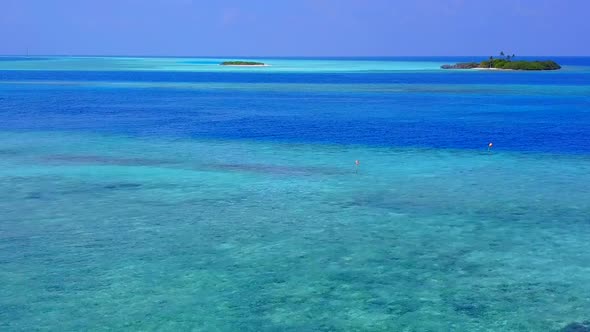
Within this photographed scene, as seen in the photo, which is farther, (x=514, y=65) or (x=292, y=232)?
(x=514, y=65)

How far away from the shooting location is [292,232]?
17438 mm

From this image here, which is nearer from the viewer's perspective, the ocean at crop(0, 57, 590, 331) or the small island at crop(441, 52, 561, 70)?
the ocean at crop(0, 57, 590, 331)

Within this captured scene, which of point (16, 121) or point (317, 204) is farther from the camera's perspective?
point (16, 121)

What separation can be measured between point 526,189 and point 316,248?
10940 mm

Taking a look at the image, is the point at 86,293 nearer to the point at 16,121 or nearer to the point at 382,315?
the point at 382,315

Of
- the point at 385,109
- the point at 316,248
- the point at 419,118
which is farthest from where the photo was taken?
the point at 385,109

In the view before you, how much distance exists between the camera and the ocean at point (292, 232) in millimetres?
12039

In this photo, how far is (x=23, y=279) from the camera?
44.4 ft

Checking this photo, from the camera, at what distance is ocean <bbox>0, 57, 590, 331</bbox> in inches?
474

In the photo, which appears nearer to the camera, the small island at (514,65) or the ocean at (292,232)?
the ocean at (292,232)

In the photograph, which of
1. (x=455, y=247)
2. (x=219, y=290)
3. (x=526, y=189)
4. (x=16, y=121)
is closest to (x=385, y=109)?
(x=16, y=121)

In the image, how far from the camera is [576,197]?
21.7m

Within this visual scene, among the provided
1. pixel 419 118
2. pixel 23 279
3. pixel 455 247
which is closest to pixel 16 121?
pixel 419 118

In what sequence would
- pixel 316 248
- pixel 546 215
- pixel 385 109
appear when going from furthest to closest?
pixel 385 109 → pixel 546 215 → pixel 316 248
